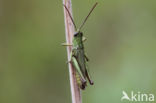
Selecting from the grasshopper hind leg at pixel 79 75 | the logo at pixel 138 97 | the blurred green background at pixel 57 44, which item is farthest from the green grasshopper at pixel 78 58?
the blurred green background at pixel 57 44

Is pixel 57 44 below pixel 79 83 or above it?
above

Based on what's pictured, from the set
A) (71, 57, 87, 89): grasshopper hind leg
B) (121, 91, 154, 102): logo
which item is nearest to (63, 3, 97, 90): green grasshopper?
(71, 57, 87, 89): grasshopper hind leg

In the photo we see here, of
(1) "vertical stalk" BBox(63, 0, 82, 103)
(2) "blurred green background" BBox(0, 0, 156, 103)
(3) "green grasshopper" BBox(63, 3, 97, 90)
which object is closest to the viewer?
(1) "vertical stalk" BBox(63, 0, 82, 103)

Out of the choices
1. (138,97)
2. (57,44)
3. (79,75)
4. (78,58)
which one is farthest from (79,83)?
(57,44)

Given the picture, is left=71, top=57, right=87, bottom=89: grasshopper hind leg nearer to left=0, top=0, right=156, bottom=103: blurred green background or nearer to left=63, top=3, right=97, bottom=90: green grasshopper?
left=63, top=3, right=97, bottom=90: green grasshopper

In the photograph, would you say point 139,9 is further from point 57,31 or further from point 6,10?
point 6,10

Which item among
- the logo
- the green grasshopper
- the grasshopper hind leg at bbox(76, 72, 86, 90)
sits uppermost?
the green grasshopper

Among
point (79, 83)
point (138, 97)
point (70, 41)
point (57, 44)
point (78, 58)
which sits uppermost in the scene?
point (57, 44)

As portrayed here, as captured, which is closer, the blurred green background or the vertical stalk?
the vertical stalk

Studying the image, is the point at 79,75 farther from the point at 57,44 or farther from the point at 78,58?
the point at 57,44
